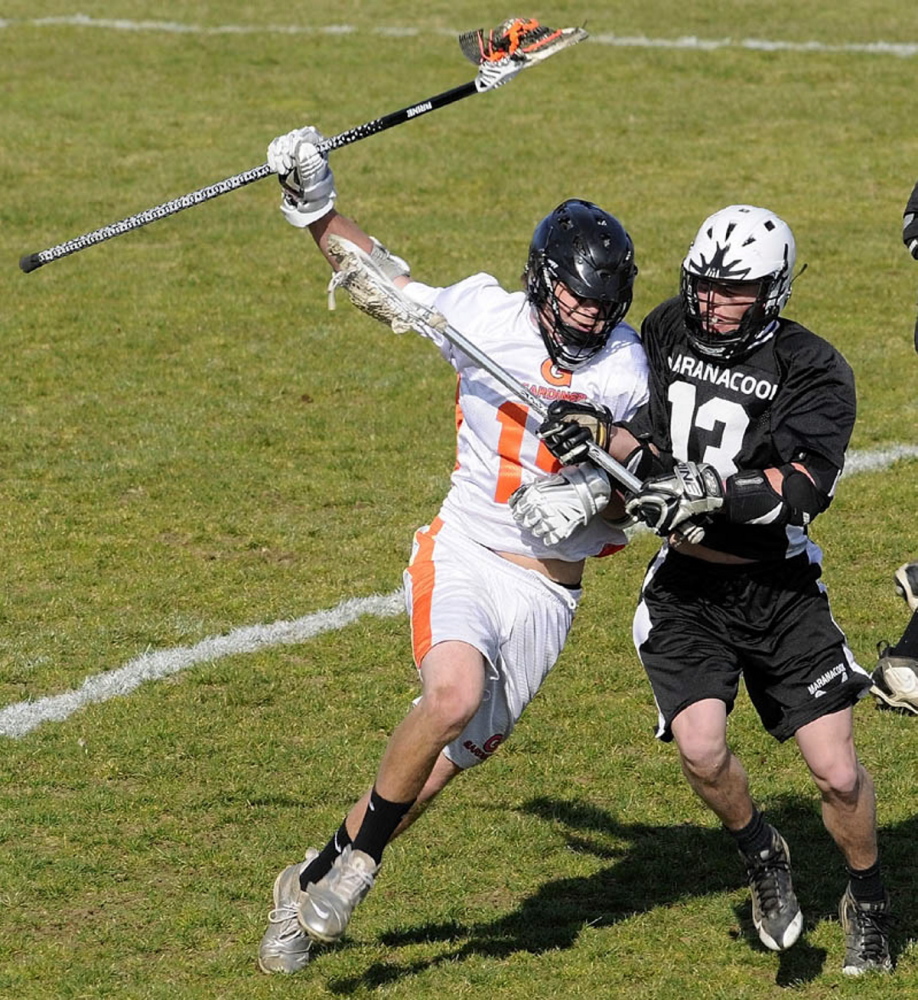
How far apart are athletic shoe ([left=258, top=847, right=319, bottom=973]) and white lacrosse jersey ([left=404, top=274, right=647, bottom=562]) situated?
1.20 metres

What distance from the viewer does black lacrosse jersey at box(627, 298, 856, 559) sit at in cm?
527

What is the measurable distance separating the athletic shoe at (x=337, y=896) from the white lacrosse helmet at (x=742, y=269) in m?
1.89

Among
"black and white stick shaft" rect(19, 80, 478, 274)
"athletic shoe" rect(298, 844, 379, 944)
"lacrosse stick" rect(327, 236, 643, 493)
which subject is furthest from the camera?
"black and white stick shaft" rect(19, 80, 478, 274)

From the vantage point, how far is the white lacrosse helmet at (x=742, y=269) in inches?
208

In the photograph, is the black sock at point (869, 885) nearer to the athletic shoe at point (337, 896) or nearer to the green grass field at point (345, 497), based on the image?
the green grass field at point (345, 497)

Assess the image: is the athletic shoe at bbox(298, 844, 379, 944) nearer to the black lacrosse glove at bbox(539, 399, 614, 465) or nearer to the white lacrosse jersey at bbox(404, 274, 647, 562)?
the white lacrosse jersey at bbox(404, 274, 647, 562)

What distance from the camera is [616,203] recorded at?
14125mm

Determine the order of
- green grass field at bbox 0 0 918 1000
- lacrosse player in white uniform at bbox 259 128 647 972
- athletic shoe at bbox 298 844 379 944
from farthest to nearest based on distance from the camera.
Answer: green grass field at bbox 0 0 918 1000 < lacrosse player in white uniform at bbox 259 128 647 972 < athletic shoe at bbox 298 844 379 944

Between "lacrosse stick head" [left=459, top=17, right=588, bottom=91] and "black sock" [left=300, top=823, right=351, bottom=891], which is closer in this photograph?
"black sock" [left=300, top=823, right=351, bottom=891]

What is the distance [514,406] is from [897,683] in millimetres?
1572

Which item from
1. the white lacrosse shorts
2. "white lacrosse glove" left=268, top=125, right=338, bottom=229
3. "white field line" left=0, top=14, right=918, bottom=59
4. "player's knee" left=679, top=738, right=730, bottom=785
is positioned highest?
"white lacrosse glove" left=268, top=125, right=338, bottom=229

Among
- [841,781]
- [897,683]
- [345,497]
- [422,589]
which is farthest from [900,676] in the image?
[345,497]

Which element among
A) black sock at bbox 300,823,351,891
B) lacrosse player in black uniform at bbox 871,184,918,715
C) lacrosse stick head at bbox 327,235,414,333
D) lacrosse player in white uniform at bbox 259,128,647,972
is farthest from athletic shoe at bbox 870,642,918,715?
lacrosse stick head at bbox 327,235,414,333

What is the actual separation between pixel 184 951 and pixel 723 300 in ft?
8.59
